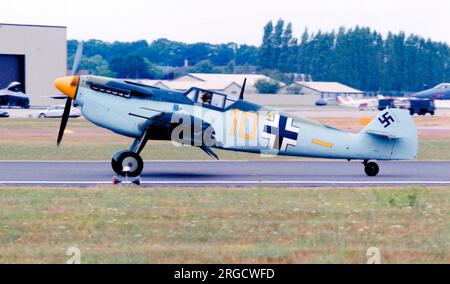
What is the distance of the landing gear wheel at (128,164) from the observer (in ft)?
66.2

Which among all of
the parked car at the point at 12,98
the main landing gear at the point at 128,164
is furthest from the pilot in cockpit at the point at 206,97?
the parked car at the point at 12,98

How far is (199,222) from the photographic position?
41.9 ft

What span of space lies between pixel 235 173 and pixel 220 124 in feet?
5.67

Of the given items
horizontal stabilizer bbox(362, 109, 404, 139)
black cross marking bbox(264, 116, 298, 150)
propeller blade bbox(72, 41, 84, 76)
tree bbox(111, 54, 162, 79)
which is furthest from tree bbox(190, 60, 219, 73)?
black cross marking bbox(264, 116, 298, 150)

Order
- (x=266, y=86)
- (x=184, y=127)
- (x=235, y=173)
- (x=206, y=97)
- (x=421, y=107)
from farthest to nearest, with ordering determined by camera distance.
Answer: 1. (x=266, y=86)
2. (x=421, y=107)
3. (x=235, y=173)
4. (x=206, y=97)
5. (x=184, y=127)

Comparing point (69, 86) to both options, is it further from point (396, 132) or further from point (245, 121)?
point (396, 132)

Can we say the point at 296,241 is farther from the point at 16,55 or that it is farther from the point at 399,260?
the point at 16,55

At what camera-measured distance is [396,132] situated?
69.2 ft

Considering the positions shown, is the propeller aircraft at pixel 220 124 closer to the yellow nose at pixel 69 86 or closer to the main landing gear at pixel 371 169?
the yellow nose at pixel 69 86

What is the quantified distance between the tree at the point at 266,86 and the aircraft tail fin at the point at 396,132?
78595 mm

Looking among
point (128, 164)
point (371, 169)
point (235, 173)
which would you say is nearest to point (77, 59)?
point (128, 164)

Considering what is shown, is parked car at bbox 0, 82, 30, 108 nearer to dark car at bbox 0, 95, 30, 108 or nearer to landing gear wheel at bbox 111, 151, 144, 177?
dark car at bbox 0, 95, 30, 108
